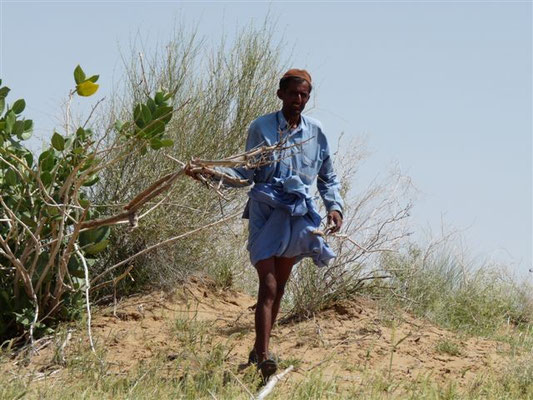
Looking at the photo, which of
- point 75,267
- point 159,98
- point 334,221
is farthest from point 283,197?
point 75,267

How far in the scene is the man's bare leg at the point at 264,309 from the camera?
6699 millimetres

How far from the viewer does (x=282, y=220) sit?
695 centimetres

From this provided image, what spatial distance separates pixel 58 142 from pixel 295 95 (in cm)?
165

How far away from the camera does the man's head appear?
6871mm

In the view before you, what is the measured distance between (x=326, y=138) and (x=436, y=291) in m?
3.21

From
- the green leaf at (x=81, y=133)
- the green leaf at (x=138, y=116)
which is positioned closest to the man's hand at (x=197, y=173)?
the green leaf at (x=138, y=116)

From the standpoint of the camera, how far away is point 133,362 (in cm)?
744

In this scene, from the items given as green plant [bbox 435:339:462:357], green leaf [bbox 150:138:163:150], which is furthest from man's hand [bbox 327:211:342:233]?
green plant [bbox 435:339:462:357]

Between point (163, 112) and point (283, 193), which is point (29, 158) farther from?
point (283, 193)

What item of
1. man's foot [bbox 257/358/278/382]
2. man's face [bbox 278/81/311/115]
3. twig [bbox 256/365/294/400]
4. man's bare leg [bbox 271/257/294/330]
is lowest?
twig [bbox 256/365/294/400]

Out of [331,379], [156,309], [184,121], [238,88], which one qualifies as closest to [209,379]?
[331,379]

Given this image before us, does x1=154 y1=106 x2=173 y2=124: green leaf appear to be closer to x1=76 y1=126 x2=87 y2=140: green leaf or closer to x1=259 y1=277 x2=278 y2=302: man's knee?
x1=76 y1=126 x2=87 y2=140: green leaf

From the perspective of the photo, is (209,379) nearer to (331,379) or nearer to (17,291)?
(331,379)

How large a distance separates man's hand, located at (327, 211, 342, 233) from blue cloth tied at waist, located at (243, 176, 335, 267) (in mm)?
150
